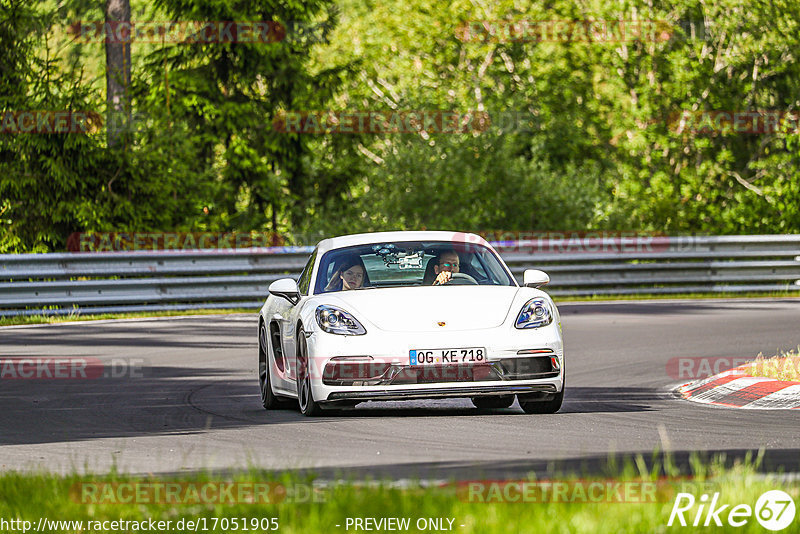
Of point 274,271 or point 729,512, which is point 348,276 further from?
point 274,271

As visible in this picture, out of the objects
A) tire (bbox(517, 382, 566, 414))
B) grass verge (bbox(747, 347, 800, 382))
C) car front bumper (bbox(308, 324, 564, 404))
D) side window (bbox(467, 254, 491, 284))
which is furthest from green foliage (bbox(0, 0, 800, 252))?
tire (bbox(517, 382, 566, 414))

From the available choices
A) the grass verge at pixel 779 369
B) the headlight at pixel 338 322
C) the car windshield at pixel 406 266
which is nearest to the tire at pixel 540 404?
the car windshield at pixel 406 266

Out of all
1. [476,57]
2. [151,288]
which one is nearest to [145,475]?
[151,288]

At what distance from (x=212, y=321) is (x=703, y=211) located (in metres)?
21.1

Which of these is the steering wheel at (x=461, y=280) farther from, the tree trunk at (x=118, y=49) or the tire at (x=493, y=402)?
the tree trunk at (x=118, y=49)

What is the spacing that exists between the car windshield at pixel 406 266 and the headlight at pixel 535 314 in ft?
2.25

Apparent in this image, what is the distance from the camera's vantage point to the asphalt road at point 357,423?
25.6 ft

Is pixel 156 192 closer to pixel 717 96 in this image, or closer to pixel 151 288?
pixel 151 288

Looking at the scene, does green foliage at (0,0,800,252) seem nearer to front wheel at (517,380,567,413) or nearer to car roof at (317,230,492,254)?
car roof at (317,230,492,254)

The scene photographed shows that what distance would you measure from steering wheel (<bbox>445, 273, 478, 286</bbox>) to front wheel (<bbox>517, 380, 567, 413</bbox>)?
1.08 metres

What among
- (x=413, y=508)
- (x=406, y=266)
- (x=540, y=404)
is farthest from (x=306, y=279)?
(x=413, y=508)

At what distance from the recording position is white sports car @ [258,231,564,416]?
984 centimetres

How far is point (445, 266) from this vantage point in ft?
36.3

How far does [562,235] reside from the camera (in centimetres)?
3300
